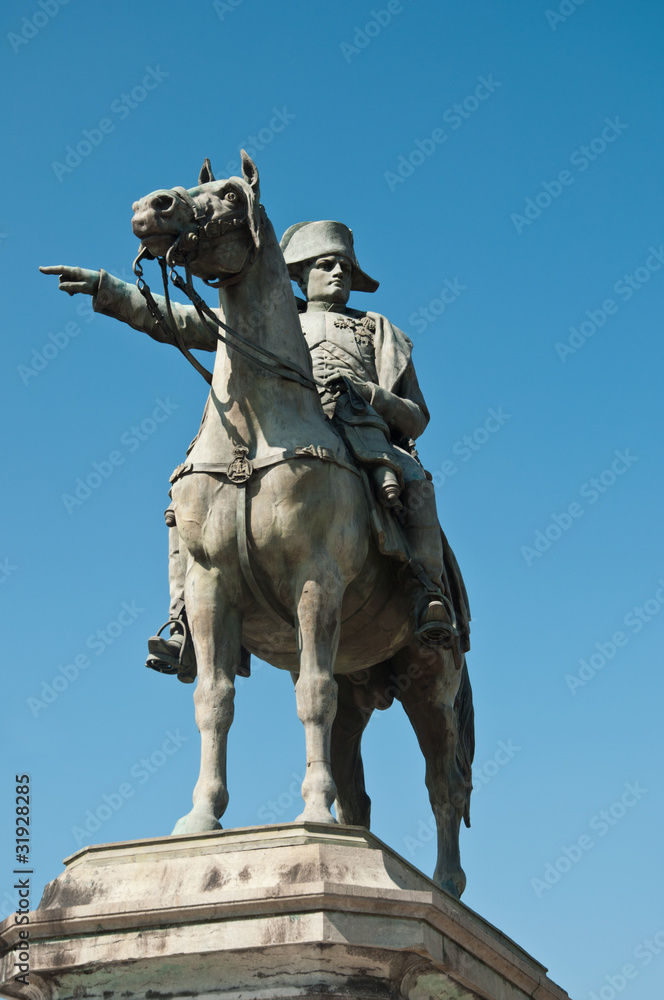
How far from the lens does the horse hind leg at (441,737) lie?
547 inches

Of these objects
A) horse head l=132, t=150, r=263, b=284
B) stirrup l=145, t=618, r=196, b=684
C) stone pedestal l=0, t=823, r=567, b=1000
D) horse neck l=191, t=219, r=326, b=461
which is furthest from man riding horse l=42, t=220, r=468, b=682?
→ stone pedestal l=0, t=823, r=567, b=1000

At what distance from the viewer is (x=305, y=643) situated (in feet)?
38.2

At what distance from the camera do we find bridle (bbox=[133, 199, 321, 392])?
11.9 metres

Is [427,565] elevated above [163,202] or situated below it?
Result: below

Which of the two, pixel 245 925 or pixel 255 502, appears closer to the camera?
pixel 245 925

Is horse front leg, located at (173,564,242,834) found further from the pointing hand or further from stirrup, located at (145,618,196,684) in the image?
the pointing hand

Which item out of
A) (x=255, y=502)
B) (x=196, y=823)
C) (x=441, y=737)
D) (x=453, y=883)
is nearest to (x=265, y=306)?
(x=255, y=502)

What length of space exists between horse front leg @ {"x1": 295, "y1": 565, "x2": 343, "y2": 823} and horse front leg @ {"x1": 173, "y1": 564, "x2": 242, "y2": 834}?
22.9 inches

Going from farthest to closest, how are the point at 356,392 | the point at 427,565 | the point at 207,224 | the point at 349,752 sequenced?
the point at 349,752, the point at 356,392, the point at 427,565, the point at 207,224

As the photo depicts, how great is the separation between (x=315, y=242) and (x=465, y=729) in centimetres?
476

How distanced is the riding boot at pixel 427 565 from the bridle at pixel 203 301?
1397 mm

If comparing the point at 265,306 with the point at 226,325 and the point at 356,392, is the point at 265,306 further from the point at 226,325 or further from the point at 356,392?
the point at 356,392

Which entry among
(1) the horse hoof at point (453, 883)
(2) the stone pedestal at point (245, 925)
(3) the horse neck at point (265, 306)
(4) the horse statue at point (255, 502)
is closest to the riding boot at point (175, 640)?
(4) the horse statue at point (255, 502)

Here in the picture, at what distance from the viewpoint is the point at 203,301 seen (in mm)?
12219
